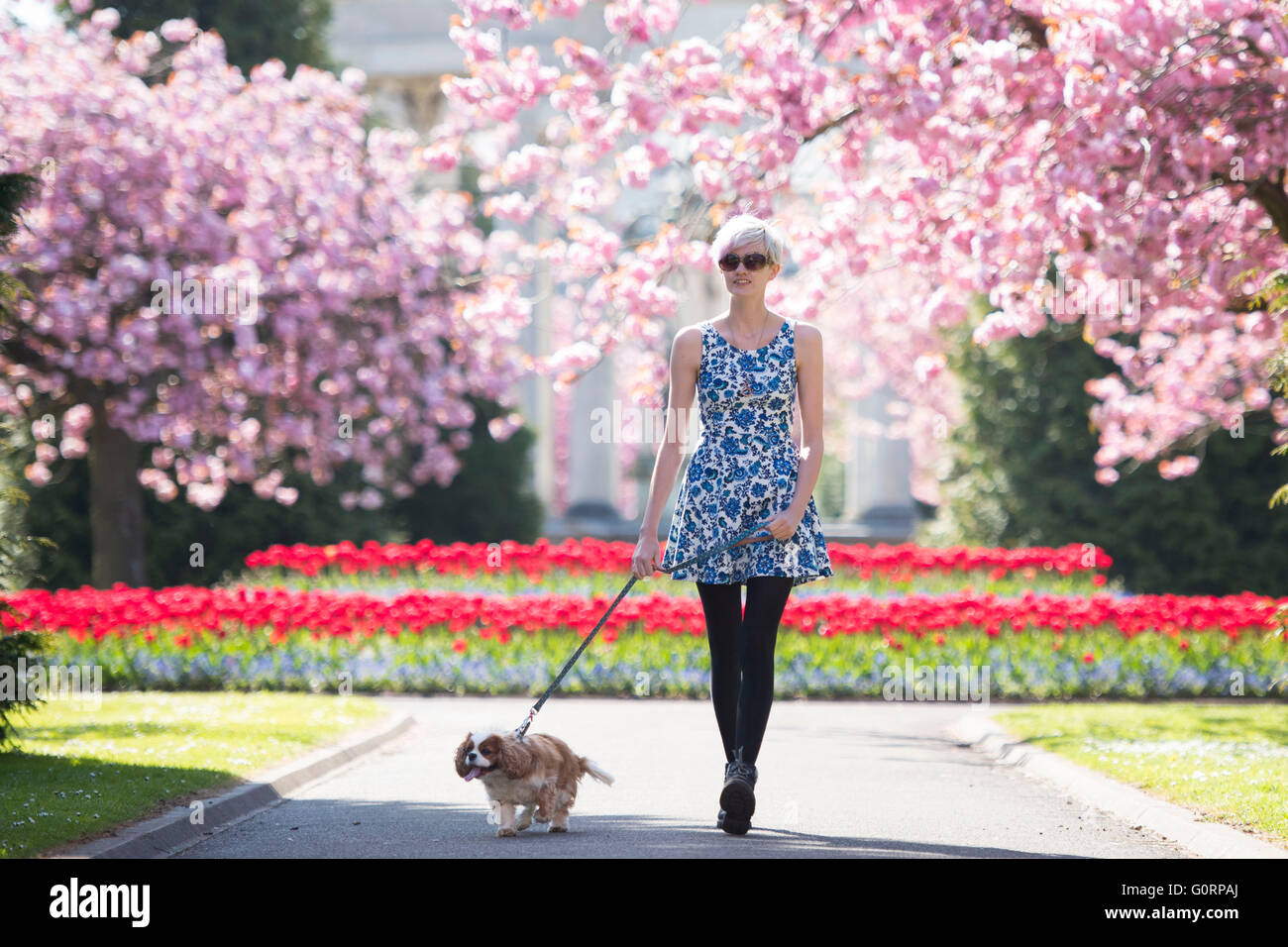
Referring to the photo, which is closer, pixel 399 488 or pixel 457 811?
pixel 457 811

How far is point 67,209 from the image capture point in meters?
15.0

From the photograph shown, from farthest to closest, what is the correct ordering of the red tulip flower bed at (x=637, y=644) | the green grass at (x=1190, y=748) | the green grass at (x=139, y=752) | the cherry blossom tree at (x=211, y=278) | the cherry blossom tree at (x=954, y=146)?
the cherry blossom tree at (x=211, y=278), the red tulip flower bed at (x=637, y=644), the cherry blossom tree at (x=954, y=146), the green grass at (x=1190, y=748), the green grass at (x=139, y=752)

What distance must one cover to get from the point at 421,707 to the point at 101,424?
21.6 ft

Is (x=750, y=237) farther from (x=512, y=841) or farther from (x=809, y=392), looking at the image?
(x=512, y=841)

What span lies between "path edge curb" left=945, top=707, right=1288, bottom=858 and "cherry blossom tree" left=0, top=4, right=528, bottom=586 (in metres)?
4.96

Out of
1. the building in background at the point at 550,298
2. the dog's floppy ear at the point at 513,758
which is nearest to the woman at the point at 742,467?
the dog's floppy ear at the point at 513,758

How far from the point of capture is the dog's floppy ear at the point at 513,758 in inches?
241

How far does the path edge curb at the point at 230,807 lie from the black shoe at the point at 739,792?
7.00ft

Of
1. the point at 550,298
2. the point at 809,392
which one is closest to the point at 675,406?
the point at 809,392

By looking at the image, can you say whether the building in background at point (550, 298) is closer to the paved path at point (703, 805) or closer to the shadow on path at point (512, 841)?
the paved path at point (703, 805)

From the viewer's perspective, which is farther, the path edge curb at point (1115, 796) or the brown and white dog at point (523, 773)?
the path edge curb at point (1115, 796)
